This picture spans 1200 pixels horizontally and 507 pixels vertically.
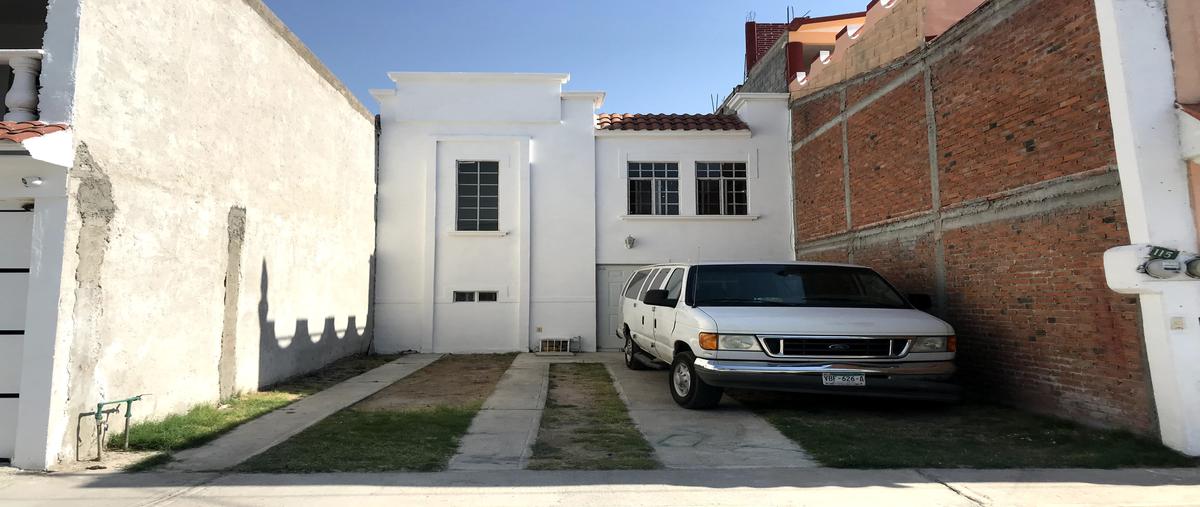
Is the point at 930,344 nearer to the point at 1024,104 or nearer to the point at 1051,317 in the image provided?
the point at 1051,317

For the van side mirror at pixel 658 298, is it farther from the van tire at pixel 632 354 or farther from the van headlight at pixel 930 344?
the van headlight at pixel 930 344

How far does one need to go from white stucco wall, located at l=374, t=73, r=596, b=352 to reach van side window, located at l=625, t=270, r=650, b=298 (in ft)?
9.35

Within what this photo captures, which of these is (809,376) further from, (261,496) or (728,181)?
(728,181)

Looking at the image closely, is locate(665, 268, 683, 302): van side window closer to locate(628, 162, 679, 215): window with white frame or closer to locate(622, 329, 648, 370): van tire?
locate(622, 329, 648, 370): van tire

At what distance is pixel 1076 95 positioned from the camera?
6.38 m

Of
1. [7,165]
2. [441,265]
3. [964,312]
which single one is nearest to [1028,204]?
[964,312]

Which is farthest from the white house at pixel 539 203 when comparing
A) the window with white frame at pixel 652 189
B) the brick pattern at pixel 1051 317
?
the brick pattern at pixel 1051 317

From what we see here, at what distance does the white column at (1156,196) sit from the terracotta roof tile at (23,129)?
8471mm

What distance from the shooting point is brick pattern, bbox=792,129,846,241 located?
11637 millimetres

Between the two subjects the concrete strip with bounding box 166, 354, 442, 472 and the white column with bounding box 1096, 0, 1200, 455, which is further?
the white column with bounding box 1096, 0, 1200, 455

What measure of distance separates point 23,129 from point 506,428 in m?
4.42

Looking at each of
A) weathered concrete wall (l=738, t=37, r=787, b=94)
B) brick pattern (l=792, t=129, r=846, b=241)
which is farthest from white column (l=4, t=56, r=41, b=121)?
weathered concrete wall (l=738, t=37, r=787, b=94)

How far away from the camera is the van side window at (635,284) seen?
1023 cm

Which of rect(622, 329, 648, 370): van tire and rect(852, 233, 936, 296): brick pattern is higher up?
rect(852, 233, 936, 296): brick pattern
